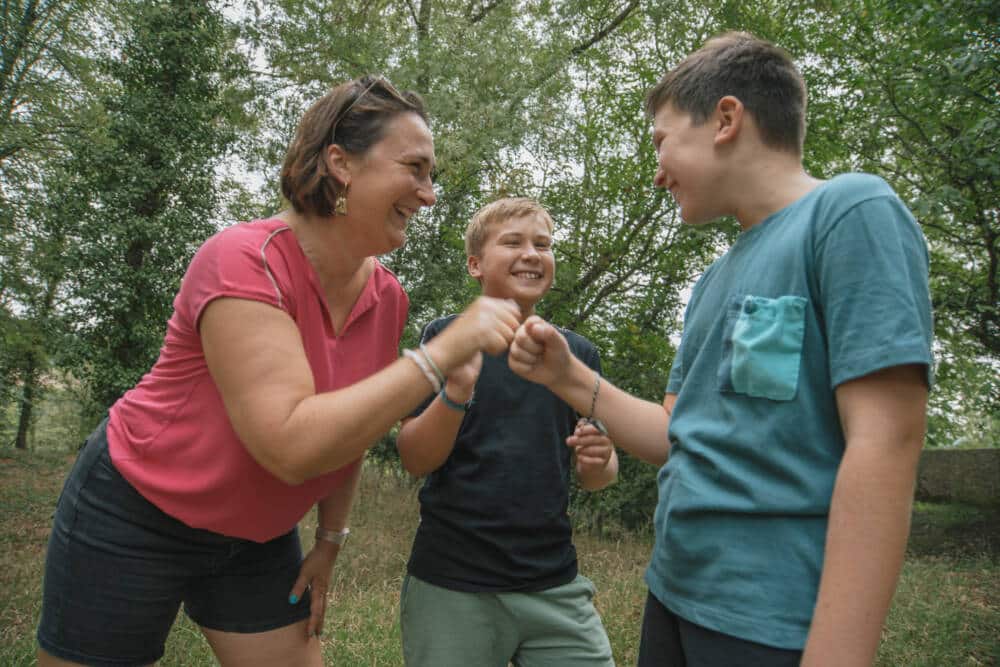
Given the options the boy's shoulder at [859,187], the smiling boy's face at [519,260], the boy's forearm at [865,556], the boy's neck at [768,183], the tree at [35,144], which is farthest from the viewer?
the tree at [35,144]

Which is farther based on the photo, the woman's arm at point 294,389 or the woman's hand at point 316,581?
the woman's hand at point 316,581

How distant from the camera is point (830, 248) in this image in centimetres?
120

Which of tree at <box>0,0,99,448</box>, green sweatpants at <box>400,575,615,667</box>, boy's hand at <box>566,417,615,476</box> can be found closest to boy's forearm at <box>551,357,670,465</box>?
boy's hand at <box>566,417,615,476</box>

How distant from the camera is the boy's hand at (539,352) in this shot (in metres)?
1.90

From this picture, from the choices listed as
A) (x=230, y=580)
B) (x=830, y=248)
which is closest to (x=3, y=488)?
(x=230, y=580)

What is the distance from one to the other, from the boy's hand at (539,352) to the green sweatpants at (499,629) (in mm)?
708

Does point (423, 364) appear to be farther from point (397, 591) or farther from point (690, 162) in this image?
point (397, 591)

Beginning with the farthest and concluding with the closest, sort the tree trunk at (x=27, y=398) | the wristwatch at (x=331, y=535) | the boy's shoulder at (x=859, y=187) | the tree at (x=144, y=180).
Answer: the tree trunk at (x=27, y=398) → the tree at (x=144, y=180) → the wristwatch at (x=331, y=535) → the boy's shoulder at (x=859, y=187)

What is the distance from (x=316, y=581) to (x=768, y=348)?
5.56 ft

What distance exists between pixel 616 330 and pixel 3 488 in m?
11.8

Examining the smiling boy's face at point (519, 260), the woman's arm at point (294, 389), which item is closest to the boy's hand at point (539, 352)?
the woman's arm at point (294, 389)

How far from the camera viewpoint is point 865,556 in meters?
1.09

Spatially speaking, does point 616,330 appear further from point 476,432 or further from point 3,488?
point 3,488

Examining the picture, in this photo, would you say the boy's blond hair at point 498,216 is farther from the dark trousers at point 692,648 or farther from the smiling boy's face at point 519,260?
the dark trousers at point 692,648
